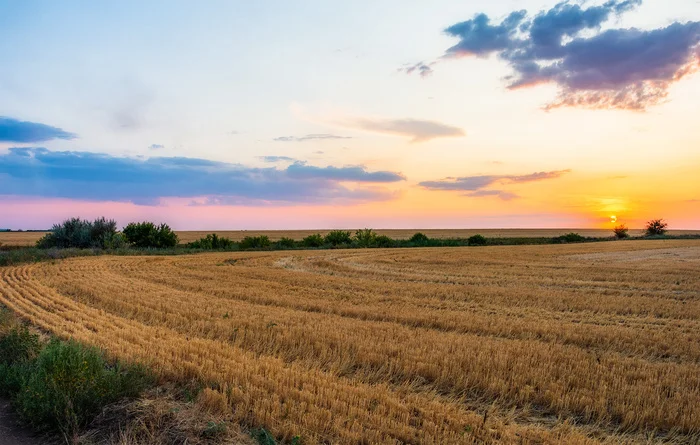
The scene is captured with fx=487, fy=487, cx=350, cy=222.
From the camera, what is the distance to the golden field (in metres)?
6.42

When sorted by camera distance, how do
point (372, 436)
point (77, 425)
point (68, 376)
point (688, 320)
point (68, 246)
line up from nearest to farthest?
1. point (372, 436)
2. point (77, 425)
3. point (68, 376)
4. point (688, 320)
5. point (68, 246)

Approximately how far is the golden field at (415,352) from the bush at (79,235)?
91.1ft

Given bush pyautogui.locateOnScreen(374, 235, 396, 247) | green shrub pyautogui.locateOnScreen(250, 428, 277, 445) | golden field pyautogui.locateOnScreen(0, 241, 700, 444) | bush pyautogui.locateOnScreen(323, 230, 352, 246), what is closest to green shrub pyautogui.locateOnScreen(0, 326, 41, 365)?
golden field pyautogui.locateOnScreen(0, 241, 700, 444)

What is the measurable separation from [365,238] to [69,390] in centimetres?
5697

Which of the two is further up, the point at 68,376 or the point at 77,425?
the point at 68,376

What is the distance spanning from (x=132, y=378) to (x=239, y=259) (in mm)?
31006

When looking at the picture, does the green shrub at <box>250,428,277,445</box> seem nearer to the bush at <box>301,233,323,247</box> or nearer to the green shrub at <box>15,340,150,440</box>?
the green shrub at <box>15,340,150,440</box>

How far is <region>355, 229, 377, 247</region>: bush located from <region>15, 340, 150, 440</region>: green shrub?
5369cm

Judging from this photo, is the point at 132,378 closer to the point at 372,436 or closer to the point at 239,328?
the point at 372,436

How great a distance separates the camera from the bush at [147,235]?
174ft

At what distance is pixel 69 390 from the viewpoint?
21.6 feet

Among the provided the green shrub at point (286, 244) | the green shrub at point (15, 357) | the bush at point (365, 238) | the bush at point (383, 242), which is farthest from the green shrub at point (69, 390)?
the bush at point (383, 242)

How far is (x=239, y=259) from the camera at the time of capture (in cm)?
3762

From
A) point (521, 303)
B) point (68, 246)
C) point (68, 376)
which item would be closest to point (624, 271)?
point (521, 303)
